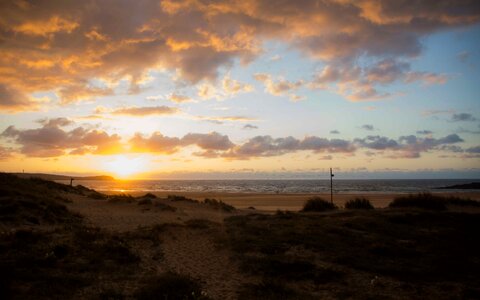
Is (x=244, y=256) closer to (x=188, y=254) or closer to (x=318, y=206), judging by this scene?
(x=188, y=254)

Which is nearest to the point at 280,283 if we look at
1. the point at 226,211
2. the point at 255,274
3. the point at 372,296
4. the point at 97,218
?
the point at 255,274

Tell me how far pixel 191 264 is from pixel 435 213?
15.5 metres

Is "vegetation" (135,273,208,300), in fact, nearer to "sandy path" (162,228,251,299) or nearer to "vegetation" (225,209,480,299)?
"sandy path" (162,228,251,299)

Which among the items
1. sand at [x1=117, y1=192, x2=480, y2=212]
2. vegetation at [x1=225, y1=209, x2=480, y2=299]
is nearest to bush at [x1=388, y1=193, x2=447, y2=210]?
vegetation at [x1=225, y1=209, x2=480, y2=299]

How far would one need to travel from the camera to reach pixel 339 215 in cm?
2195

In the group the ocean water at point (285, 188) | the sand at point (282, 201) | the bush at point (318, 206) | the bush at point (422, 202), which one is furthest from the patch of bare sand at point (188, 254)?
the ocean water at point (285, 188)

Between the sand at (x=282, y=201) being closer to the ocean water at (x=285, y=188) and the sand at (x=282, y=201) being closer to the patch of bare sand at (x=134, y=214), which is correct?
the patch of bare sand at (x=134, y=214)

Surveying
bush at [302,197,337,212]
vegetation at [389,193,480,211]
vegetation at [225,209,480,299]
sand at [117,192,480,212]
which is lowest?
sand at [117,192,480,212]

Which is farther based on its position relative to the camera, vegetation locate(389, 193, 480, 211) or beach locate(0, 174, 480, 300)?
vegetation locate(389, 193, 480, 211)

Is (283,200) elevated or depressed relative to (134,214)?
depressed

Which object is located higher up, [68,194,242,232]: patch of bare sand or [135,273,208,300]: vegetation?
[68,194,242,232]: patch of bare sand

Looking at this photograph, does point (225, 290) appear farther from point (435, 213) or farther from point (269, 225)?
point (435, 213)

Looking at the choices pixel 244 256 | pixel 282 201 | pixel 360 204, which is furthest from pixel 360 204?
pixel 282 201

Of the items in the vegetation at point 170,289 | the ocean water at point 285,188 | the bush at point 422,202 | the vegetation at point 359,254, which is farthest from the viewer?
the ocean water at point 285,188
